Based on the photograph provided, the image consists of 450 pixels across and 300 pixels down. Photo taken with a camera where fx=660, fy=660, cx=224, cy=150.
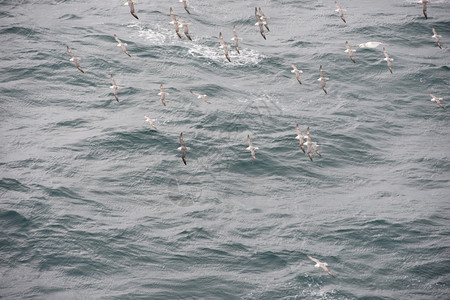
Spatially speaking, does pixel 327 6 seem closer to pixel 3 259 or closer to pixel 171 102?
pixel 171 102

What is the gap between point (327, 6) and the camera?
73938 millimetres

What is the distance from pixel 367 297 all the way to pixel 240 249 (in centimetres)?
824

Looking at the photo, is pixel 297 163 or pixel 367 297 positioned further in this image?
pixel 297 163

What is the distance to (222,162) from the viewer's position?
48.0 meters

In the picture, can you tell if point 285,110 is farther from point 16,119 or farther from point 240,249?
point 16,119

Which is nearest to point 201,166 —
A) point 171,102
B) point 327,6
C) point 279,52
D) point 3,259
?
point 171,102

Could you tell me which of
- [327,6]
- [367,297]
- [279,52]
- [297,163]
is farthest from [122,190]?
[327,6]

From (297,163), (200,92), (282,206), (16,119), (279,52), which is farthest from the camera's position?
(279,52)

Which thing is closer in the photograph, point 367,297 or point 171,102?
point 367,297

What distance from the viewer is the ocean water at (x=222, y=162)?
39.3 m

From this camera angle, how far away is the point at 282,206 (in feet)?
147

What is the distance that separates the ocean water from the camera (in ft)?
129

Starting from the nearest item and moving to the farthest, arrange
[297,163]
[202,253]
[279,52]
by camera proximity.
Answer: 1. [202,253]
2. [297,163]
3. [279,52]

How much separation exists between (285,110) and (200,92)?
7.62 m
